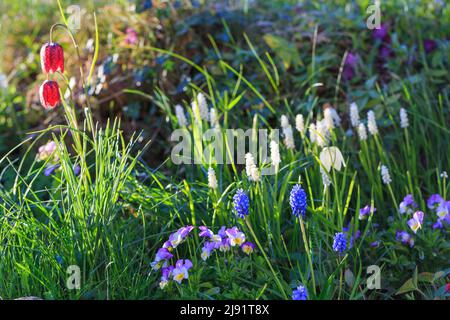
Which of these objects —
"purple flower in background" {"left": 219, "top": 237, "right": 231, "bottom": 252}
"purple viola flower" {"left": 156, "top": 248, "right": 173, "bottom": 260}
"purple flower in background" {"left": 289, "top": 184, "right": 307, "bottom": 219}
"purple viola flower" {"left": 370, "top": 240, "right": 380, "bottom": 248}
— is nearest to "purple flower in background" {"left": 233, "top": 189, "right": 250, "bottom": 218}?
"purple flower in background" {"left": 289, "top": 184, "right": 307, "bottom": 219}

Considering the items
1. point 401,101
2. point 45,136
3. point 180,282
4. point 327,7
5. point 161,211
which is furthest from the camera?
point 327,7

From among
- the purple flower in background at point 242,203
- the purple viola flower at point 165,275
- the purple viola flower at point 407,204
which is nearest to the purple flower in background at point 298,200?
the purple flower in background at point 242,203

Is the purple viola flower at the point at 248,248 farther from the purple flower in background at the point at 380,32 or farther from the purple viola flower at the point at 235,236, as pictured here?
the purple flower in background at the point at 380,32

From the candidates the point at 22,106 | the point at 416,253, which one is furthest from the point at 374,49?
the point at 22,106

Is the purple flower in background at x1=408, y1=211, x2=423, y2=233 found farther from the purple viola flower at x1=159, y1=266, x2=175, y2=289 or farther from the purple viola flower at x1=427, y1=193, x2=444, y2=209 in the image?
the purple viola flower at x1=159, y1=266, x2=175, y2=289

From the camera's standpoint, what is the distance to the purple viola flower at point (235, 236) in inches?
101

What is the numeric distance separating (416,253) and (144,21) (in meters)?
2.38

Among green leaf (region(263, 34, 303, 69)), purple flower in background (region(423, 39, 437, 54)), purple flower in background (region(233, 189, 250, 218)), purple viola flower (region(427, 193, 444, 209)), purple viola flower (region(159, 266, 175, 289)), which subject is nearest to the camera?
purple flower in background (region(233, 189, 250, 218))

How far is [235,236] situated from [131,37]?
2.15 m

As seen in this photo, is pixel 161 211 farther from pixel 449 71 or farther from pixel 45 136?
pixel 449 71

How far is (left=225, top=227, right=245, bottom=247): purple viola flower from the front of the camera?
2.57m

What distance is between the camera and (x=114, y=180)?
8.68 ft

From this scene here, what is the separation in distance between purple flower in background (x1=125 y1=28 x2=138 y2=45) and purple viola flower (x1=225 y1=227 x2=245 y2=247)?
2.10 meters

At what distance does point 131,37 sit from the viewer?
4332 mm
